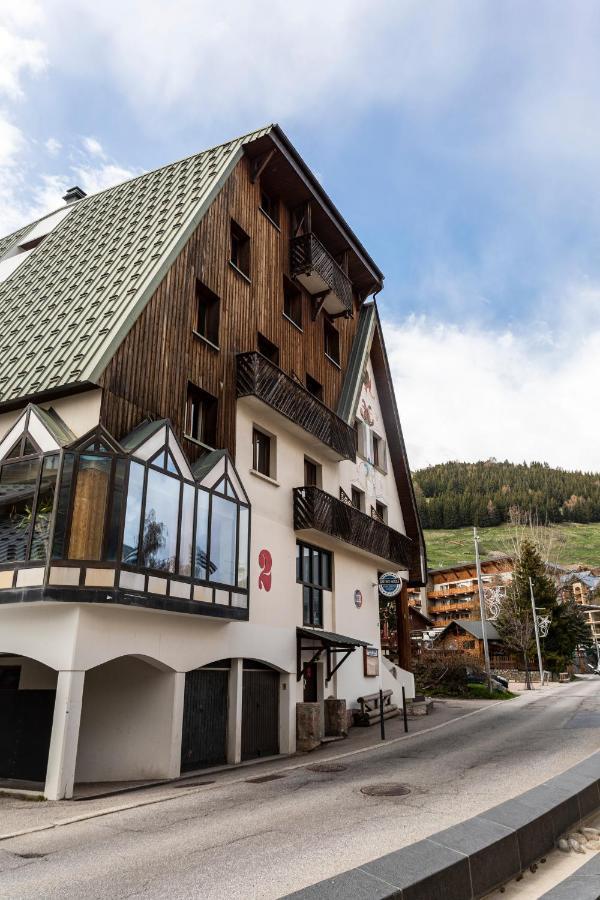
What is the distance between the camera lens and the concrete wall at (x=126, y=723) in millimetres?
14562

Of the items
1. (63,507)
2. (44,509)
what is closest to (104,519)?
(63,507)

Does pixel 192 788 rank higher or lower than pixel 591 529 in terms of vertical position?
lower

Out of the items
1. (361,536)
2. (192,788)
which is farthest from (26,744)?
(361,536)

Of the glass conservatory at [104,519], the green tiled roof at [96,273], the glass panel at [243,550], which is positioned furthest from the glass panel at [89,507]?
the glass panel at [243,550]

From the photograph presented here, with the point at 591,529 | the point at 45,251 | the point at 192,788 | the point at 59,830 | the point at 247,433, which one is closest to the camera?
the point at 59,830

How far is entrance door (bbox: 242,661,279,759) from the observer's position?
695 inches

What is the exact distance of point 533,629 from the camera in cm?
6412

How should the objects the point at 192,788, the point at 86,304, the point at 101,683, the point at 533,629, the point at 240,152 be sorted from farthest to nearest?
the point at 533,629
the point at 240,152
the point at 86,304
the point at 101,683
the point at 192,788

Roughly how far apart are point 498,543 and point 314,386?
137 m

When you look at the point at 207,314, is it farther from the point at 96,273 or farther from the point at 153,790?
the point at 153,790

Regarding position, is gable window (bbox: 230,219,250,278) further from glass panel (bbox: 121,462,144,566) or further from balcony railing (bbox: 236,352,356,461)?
glass panel (bbox: 121,462,144,566)

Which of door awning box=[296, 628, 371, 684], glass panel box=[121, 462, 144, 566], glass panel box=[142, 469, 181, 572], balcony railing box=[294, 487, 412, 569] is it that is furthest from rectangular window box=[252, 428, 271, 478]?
glass panel box=[121, 462, 144, 566]

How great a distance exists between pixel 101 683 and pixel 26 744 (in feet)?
7.55

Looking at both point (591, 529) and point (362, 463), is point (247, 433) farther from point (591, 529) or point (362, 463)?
point (591, 529)
